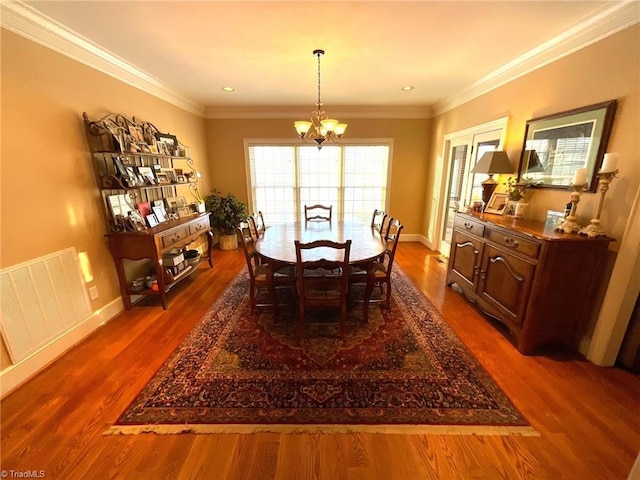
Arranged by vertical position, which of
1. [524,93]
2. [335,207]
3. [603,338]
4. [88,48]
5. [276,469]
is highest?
[88,48]

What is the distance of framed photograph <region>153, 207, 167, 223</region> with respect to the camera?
3.00m

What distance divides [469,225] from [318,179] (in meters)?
3.03

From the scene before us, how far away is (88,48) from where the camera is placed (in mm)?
2264

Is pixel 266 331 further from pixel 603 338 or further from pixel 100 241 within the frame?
pixel 603 338

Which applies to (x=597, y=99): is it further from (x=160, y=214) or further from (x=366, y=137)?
(x=160, y=214)

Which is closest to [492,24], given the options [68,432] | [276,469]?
[276,469]

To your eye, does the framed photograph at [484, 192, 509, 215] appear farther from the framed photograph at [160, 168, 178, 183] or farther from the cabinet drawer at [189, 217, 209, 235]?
the framed photograph at [160, 168, 178, 183]

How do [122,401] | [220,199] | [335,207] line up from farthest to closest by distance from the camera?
[335,207], [220,199], [122,401]

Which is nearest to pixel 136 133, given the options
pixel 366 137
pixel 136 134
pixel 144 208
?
pixel 136 134

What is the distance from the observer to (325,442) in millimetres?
1425

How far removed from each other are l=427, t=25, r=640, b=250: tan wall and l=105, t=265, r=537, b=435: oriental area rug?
1.49m

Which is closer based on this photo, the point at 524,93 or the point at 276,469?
the point at 276,469

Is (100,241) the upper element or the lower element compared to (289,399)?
upper

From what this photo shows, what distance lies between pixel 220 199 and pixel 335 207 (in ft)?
7.22
